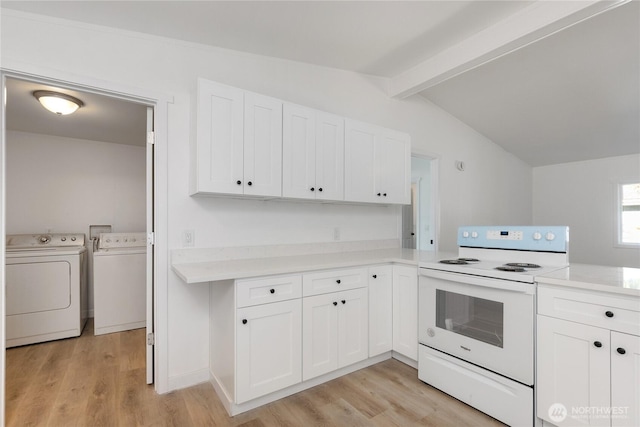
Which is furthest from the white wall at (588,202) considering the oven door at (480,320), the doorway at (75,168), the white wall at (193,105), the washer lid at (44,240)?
the washer lid at (44,240)

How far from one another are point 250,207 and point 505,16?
2357mm

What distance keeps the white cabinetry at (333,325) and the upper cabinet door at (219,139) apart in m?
0.89

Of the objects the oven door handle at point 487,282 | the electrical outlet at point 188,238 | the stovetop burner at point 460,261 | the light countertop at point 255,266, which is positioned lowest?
the oven door handle at point 487,282

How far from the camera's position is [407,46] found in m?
2.60

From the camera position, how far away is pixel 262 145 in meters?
2.20

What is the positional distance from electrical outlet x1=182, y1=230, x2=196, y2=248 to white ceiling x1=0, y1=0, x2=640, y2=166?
1390 millimetres

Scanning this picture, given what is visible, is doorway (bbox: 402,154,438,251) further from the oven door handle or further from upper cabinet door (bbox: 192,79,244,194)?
upper cabinet door (bbox: 192,79,244,194)

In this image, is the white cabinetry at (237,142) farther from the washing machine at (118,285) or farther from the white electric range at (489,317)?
the washing machine at (118,285)

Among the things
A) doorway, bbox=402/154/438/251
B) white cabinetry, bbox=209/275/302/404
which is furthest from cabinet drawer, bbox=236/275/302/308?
doorway, bbox=402/154/438/251

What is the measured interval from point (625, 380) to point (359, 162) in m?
2.08

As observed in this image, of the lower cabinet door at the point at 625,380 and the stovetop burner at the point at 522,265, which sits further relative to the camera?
the stovetop burner at the point at 522,265

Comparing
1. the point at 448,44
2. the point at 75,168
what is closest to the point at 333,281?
the point at 448,44

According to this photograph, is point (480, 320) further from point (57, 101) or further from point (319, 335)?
point (57, 101)

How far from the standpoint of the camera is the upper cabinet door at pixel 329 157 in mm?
2484
